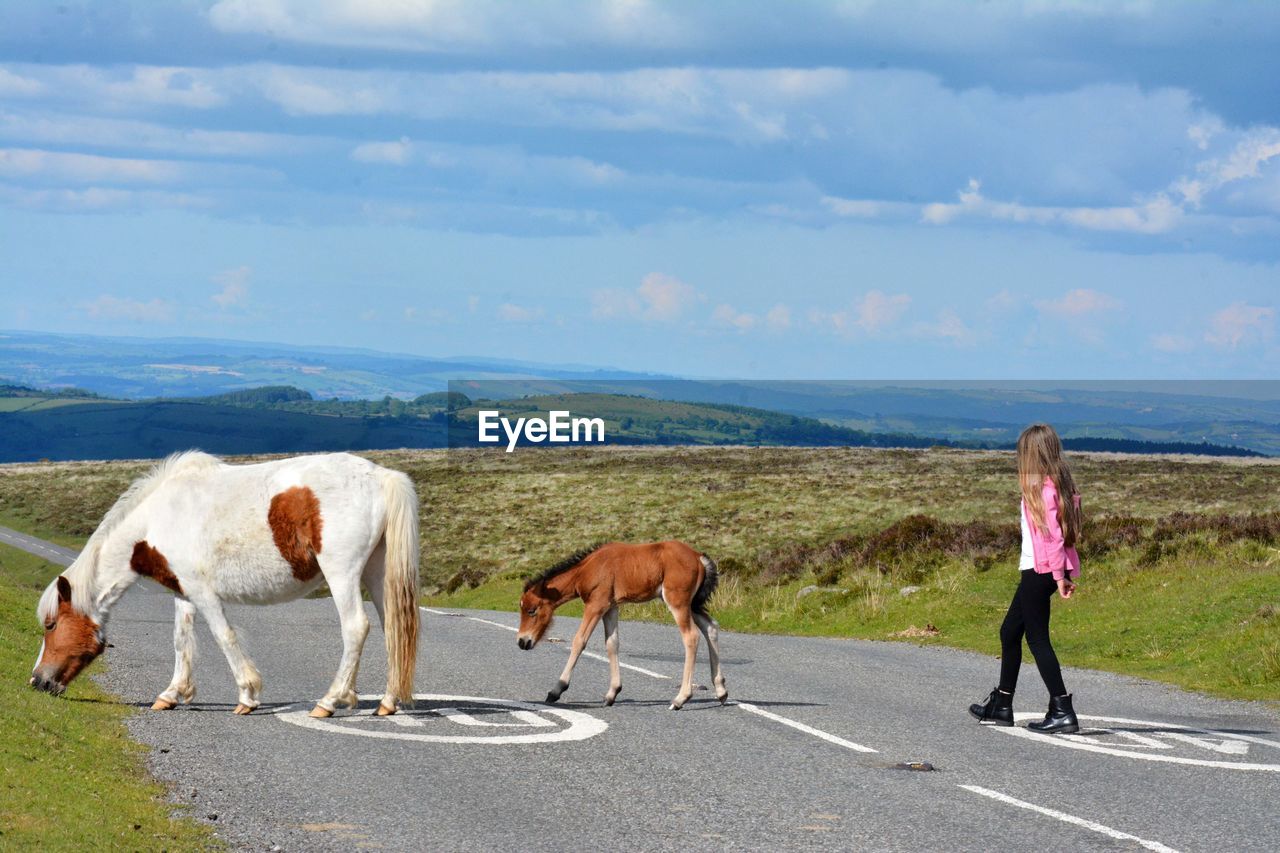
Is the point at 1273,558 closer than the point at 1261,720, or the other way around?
the point at 1261,720

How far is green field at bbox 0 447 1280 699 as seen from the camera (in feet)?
75.0

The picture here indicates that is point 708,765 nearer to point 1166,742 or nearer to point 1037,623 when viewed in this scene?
point 1037,623

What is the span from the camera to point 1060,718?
12.8 metres

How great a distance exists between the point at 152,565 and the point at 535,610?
12.0 ft

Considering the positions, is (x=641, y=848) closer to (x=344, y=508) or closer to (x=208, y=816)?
(x=208, y=816)

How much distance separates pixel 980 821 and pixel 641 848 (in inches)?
88.9

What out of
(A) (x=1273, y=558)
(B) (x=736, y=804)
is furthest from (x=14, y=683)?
(A) (x=1273, y=558)

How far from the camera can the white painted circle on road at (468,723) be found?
39.7ft

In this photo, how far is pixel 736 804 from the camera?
9.36 m

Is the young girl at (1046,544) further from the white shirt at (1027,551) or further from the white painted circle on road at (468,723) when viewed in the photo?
the white painted circle on road at (468,723)

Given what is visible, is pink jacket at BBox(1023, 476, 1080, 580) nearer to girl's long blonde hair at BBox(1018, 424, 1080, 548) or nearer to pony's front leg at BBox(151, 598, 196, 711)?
girl's long blonde hair at BBox(1018, 424, 1080, 548)

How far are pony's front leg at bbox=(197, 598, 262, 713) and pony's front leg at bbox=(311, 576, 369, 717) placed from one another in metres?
0.59

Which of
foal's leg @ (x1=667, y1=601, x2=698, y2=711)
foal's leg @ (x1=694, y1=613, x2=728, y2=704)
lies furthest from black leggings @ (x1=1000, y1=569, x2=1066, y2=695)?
foal's leg @ (x1=667, y1=601, x2=698, y2=711)

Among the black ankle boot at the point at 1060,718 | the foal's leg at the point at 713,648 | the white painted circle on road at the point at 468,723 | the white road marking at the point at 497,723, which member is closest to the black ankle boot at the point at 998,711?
the black ankle boot at the point at 1060,718
